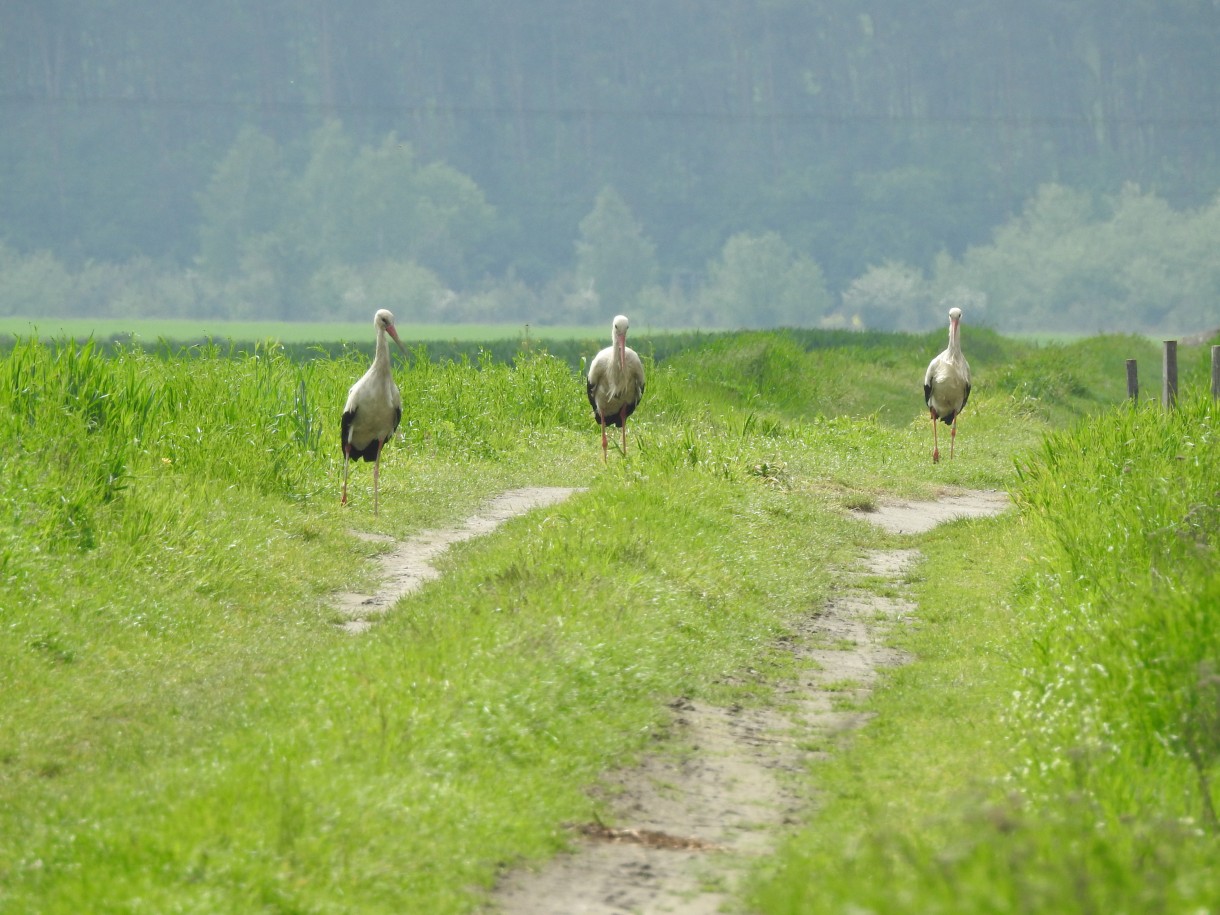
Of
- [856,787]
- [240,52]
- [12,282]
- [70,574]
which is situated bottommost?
[856,787]

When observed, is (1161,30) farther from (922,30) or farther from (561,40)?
(561,40)

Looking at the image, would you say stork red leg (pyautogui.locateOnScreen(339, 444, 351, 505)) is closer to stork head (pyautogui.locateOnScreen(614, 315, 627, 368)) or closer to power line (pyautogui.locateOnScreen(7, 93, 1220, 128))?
stork head (pyautogui.locateOnScreen(614, 315, 627, 368))

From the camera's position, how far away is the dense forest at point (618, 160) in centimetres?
9288

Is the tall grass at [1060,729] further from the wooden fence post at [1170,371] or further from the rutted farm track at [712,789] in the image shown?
the wooden fence post at [1170,371]

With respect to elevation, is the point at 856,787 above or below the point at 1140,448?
below

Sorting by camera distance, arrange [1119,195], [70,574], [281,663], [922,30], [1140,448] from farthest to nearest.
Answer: [922,30] → [1119,195] → [1140,448] → [70,574] → [281,663]

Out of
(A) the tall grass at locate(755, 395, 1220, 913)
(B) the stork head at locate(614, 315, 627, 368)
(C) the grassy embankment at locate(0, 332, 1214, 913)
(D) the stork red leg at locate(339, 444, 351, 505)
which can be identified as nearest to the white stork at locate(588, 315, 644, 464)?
(B) the stork head at locate(614, 315, 627, 368)

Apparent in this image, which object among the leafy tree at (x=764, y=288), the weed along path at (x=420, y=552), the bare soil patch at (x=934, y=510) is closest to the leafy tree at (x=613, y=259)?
the leafy tree at (x=764, y=288)

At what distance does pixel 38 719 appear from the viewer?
23.5 ft

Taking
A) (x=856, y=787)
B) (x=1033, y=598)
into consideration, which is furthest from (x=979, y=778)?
(x=1033, y=598)

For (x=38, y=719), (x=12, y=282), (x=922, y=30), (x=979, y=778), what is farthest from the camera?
(x=922, y=30)

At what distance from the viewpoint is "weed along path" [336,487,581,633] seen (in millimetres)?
9891

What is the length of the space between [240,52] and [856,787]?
339ft

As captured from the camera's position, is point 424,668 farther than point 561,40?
No
